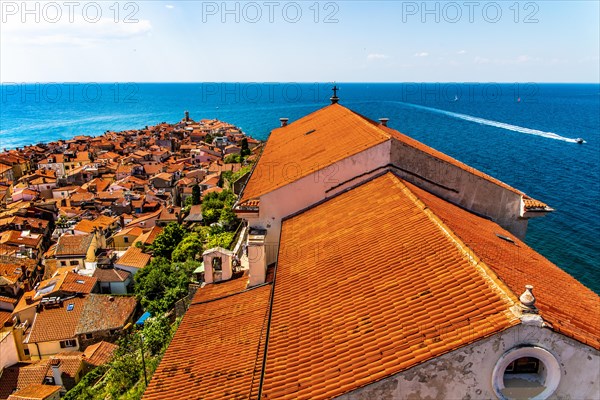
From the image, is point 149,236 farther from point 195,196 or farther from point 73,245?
point 195,196

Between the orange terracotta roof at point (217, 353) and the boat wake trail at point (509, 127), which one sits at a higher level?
the boat wake trail at point (509, 127)

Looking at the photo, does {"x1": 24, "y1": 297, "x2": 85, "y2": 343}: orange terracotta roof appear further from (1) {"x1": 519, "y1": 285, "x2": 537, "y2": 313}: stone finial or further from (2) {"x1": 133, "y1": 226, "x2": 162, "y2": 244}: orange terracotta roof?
(1) {"x1": 519, "y1": 285, "x2": 537, "y2": 313}: stone finial

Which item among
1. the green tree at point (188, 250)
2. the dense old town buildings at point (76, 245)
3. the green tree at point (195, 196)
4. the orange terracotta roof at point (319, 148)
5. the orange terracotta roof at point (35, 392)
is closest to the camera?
the orange terracotta roof at point (319, 148)

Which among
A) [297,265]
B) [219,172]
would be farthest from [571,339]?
[219,172]

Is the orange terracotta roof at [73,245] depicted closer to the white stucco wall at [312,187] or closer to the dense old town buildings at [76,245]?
the dense old town buildings at [76,245]

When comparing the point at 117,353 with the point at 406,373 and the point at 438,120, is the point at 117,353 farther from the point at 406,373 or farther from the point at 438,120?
the point at 438,120

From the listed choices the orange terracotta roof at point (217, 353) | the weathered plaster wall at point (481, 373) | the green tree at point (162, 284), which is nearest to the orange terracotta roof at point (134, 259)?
the green tree at point (162, 284)
